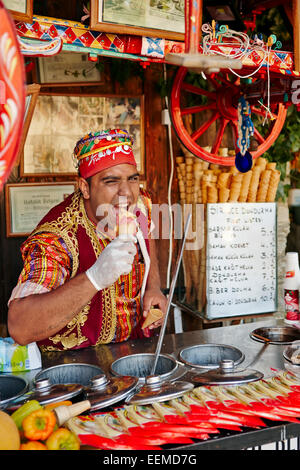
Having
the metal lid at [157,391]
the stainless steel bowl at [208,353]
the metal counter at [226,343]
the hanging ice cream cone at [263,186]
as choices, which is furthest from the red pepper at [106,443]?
the hanging ice cream cone at [263,186]

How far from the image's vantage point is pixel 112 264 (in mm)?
1726

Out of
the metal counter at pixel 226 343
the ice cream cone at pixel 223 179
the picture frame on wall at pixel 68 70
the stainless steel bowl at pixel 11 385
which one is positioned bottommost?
the stainless steel bowl at pixel 11 385

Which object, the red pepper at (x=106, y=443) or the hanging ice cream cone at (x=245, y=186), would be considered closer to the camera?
the red pepper at (x=106, y=443)

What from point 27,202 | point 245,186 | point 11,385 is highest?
point 245,186

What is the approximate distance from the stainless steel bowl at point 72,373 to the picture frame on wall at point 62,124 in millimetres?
1758

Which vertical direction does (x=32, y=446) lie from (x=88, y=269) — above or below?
below

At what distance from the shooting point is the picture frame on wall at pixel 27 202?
3211 millimetres

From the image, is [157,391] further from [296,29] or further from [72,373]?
[296,29]

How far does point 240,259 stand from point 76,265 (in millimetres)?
1450

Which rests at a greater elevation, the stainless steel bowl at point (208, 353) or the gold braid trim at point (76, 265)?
the gold braid trim at point (76, 265)

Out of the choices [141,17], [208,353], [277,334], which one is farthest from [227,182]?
[208,353]

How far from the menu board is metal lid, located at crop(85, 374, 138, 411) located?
5.47 feet

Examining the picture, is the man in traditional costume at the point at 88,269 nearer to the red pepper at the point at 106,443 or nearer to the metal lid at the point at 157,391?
the metal lid at the point at 157,391

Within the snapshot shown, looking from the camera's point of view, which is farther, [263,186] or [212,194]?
[263,186]
